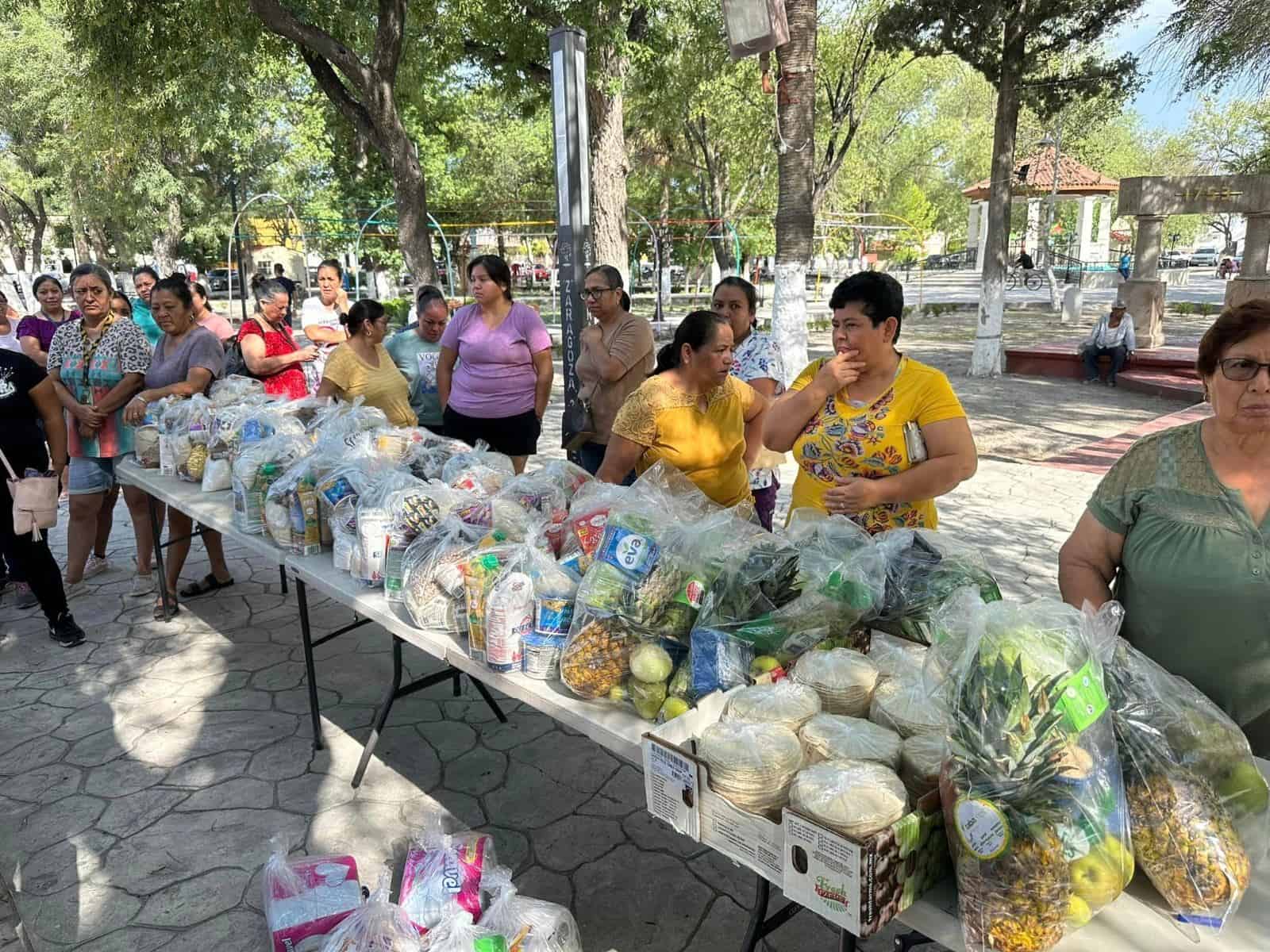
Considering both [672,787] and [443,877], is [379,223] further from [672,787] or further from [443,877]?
[672,787]

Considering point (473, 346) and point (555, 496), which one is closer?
point (555, 496)

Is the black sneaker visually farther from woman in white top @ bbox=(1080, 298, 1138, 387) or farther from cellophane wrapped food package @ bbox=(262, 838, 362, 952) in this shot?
woman in white top @ bbox=(1080, 298, 1138, 387)

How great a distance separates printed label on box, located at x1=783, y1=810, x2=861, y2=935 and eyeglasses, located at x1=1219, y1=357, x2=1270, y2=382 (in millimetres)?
1280

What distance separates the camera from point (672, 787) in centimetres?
160

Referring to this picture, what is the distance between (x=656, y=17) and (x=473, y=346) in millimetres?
8544

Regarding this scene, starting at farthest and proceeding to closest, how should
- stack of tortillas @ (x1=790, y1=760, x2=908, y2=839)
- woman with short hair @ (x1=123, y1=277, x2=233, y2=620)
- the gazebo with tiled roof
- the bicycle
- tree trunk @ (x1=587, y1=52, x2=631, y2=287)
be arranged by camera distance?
the bicycle
the gazebo with tiled roof
tree trunk @ (x1=587, y1=52, x2=631, y2=287)
woman with short hair @ (x1=123, y1=277, x2=233, y2=620)
stack of tortillas @ (x1=790, y1=760, x2=908, y2=839)

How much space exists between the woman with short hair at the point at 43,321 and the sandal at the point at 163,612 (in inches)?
112

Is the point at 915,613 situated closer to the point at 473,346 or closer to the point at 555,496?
the point at 555,496

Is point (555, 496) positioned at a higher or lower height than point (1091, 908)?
higher

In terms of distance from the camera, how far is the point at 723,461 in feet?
10.4

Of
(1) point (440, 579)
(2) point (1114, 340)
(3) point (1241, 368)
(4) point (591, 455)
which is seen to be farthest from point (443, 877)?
(2) point (1114, 340)

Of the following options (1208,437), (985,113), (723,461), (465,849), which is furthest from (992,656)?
(985,113)

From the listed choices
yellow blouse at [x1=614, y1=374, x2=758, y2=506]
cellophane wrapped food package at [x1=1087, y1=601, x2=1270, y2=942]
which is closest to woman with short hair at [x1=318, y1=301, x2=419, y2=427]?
yellow blouse at [x1=614, y1=374, x2=758, y2=506]

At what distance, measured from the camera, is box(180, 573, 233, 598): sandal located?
508 centimetres
